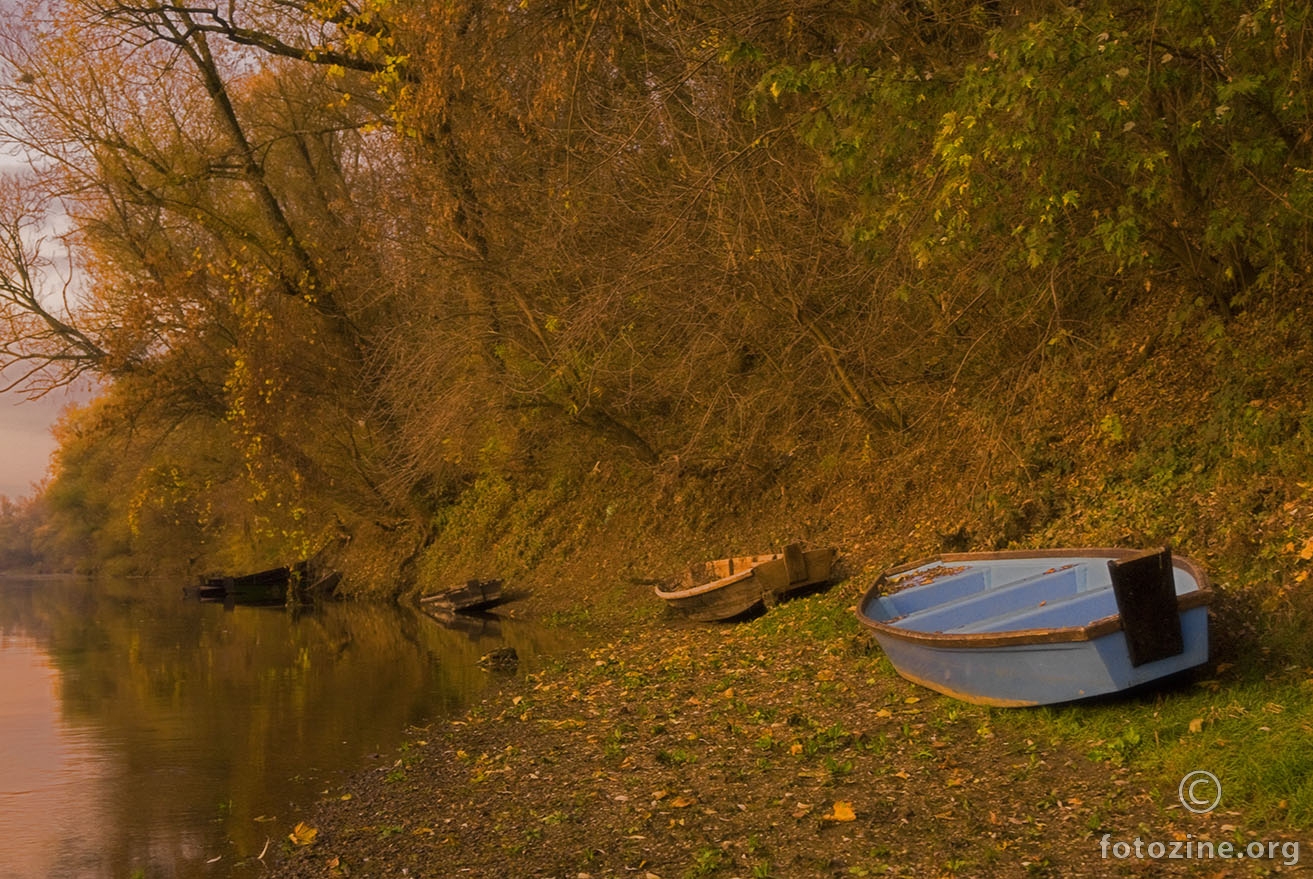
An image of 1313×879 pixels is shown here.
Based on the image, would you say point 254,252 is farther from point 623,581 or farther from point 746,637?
point 746,637

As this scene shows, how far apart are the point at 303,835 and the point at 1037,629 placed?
5627mm

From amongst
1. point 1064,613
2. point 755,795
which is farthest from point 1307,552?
point 755,795

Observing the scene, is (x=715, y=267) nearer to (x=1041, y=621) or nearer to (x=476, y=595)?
(x=1041, y=621)

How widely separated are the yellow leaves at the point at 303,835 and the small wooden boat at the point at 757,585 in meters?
7.61

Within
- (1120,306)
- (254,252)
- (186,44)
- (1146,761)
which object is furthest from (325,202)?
(1146,761)

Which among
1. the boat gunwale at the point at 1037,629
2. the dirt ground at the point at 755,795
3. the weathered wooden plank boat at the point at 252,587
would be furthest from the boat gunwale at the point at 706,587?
the weathered wooden plank boat at the point at 252,587

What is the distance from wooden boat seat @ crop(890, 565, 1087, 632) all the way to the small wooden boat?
4.61m

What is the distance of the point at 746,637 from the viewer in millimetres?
14633

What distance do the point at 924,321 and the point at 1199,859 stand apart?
10730 millimetres

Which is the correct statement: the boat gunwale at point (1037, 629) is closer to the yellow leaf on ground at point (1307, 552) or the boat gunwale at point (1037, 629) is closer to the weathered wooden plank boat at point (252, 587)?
the yellow leaf on ground at point (1307, 552)

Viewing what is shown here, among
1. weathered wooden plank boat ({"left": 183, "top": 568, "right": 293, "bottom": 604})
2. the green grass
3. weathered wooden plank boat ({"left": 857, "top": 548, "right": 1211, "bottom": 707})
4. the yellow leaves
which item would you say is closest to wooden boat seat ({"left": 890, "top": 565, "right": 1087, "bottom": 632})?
weathered wooden plank boat ({"left": 857, "top": 548, "right": 1211, "bottom": 707})

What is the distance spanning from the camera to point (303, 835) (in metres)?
8.73

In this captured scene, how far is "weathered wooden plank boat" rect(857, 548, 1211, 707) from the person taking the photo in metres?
7.45

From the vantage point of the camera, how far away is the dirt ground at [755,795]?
21.4 ft
